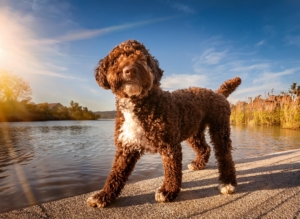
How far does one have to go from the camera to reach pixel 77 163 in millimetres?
6027

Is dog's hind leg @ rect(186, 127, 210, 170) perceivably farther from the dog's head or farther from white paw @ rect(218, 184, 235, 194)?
the dog's head

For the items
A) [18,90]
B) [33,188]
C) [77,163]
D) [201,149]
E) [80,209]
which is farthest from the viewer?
[18,90]

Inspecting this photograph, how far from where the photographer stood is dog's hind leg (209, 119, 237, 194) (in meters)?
3.74

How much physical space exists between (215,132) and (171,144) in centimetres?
135

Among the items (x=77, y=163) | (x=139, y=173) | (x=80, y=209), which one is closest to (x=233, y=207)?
(x=80, y=209)

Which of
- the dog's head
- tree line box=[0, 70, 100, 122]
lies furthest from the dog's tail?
tree line box=[0, 70, 100, 122]

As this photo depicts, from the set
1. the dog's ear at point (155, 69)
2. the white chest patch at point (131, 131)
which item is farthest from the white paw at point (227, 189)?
the dog's ear at point (155, 69)

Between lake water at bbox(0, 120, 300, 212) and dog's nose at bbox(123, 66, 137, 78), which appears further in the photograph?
lake water at bbox(0, 120, 300, 212)

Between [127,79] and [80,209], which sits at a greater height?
[127,79]

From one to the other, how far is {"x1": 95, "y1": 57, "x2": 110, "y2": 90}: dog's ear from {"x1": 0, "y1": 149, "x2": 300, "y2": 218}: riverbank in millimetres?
1685

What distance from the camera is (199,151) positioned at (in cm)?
504

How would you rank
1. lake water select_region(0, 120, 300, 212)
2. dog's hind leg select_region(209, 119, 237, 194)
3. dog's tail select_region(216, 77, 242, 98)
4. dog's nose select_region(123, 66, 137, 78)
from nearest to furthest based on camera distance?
dog's nose select_region(123, 66, 137, 78) < dog's hind leg select_region(209, 119, 237, 194) < lake water select_region(0, 120, 300, 212) < dog's tail select_region(216, 77, 242, 98)

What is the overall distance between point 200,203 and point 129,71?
2.02 m

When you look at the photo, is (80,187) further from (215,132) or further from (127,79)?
(215,132)
